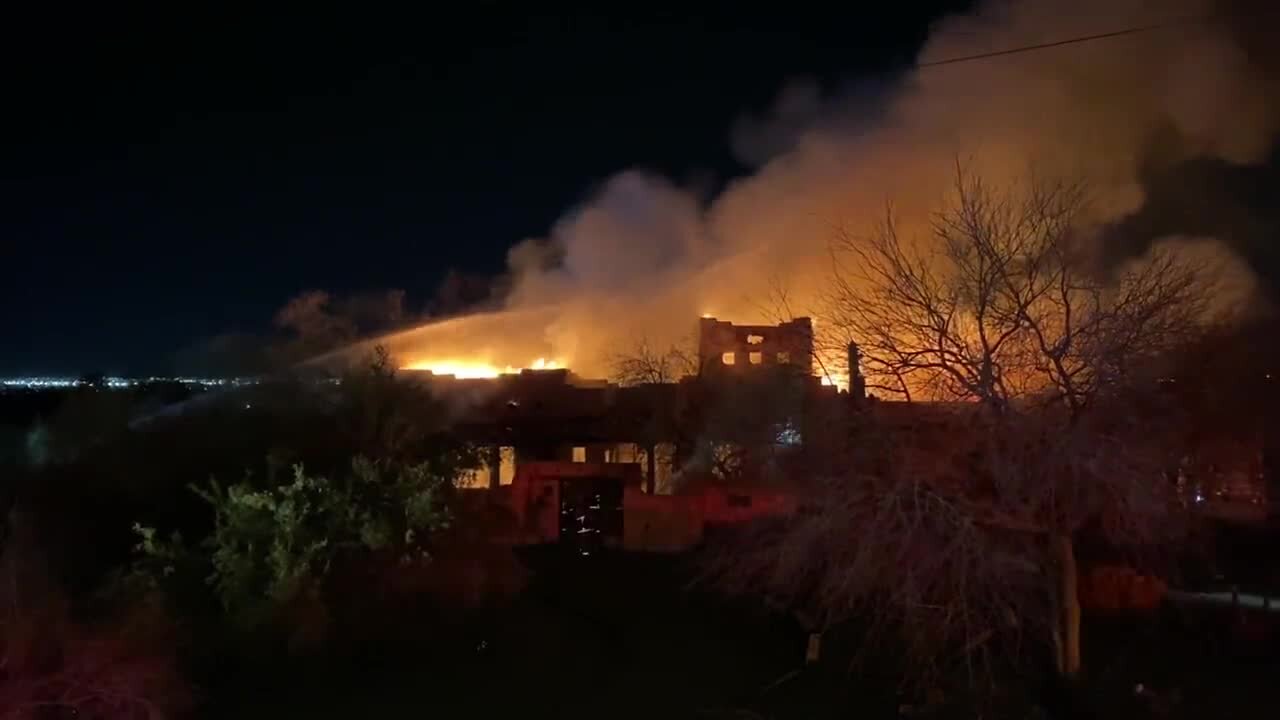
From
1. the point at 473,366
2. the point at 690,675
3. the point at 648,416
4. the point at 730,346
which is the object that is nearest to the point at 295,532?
the point at 690,675

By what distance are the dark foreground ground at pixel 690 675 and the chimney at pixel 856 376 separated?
10.1 ft

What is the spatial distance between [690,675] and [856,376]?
4048 millimetres

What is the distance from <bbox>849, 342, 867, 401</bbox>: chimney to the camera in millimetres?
9195

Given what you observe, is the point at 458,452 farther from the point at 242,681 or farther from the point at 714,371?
the point at 714,371

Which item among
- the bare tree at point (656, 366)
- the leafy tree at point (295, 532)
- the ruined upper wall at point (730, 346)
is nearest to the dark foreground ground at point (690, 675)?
the leafy tree at point (295, 532)

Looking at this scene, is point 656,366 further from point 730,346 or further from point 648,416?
point 648,416

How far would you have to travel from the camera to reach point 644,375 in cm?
3472

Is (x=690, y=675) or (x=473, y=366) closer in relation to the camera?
(x=690, y=675)

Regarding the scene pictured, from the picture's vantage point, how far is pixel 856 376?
9383mm

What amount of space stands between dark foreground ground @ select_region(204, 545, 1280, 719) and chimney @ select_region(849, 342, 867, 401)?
10.1 feet

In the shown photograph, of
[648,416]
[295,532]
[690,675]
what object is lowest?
[690,675]

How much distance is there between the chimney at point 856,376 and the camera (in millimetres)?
9195

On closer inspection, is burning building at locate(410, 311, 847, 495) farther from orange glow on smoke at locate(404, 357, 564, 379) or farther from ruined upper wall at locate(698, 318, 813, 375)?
orange glow on smoke at locate(404, 357, 564, 379)

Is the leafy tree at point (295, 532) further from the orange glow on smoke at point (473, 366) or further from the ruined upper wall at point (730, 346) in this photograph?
the orange glow on smoke at point (473, 366)
